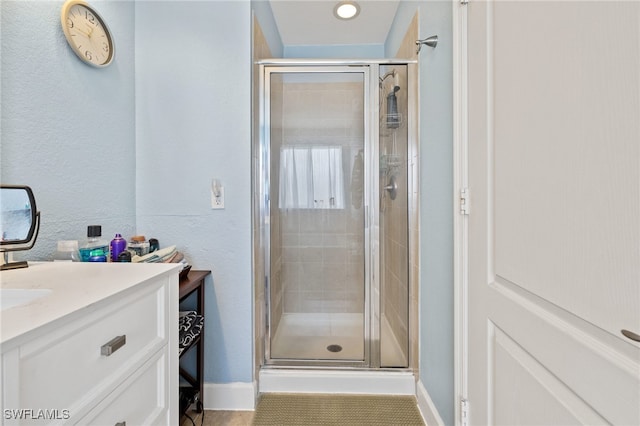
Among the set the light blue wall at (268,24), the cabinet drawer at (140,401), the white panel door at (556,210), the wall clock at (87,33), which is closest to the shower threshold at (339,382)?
the white panel door at (556,210)

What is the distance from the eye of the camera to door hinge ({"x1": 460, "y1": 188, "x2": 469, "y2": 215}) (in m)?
1.07

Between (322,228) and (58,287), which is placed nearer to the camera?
(58,287)

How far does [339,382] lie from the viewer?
1750 mm

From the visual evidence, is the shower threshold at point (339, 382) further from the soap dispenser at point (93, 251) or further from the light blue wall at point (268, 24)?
the light blue wall at point (268, 24)

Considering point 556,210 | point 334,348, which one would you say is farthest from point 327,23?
point 334,348

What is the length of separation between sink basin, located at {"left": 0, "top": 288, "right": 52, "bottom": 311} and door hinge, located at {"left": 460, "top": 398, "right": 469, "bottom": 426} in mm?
1334

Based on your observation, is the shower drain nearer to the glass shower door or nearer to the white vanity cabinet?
the glass shower door

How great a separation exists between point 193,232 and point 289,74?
1125 millimetres

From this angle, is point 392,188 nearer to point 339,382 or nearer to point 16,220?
point 339,382

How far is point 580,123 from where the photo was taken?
588 millimetres

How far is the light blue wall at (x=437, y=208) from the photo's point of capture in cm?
125

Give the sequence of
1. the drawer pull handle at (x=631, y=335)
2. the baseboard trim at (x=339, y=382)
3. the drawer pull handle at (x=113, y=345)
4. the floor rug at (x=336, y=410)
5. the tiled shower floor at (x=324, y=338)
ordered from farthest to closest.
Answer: the tiled shower floor at (x=324, y=338) < the baseboard trim at (x=339, y=382) < the floor rug at (x=336, y=410) < the drawer pull handle at (x=113, y=345) < the drawer pull handle at (x=631, y=335)

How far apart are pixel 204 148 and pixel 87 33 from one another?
2.14ft

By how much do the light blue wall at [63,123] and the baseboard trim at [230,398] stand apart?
98 centimetres
